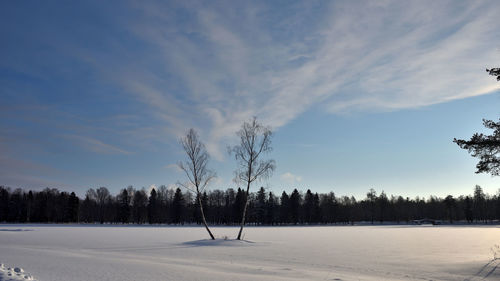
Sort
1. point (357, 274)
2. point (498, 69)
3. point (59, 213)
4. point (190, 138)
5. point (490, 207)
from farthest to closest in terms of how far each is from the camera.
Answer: point (490, 207), point (59, 213), point (190, 138), point (498, 69), point (357, 274)

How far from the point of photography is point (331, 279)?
1299cm

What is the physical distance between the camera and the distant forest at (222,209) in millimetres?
123125

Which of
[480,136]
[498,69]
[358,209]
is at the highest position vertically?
[498,69]

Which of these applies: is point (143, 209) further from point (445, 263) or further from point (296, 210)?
point (445, 263)

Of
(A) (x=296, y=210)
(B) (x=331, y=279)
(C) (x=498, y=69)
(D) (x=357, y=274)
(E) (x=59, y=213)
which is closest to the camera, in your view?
(B) (x=331, y=279)

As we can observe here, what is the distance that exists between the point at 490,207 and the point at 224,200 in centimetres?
11511

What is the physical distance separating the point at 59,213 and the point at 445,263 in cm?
13323

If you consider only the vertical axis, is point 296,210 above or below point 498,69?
below

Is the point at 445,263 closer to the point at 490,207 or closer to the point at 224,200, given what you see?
the point at 224,200

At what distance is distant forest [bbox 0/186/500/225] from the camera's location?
123 metres

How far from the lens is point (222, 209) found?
455ft

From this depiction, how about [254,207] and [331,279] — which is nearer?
[331,279]

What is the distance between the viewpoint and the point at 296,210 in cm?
12988

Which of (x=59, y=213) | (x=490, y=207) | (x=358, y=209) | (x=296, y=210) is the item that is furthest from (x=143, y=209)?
(x=490, y=207)
